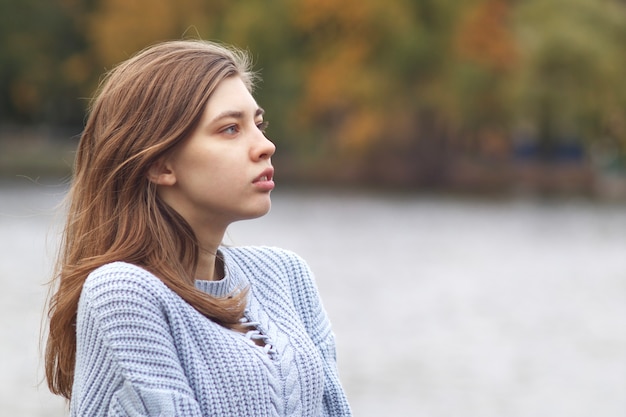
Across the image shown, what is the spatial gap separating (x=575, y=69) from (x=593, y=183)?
18.4ft

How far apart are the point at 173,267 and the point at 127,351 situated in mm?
207

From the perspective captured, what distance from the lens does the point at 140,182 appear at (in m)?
2.51

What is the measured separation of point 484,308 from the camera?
53.6 feet

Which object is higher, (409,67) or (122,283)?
(122,283)

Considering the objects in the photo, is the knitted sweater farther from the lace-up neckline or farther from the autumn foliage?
the autumn foliage

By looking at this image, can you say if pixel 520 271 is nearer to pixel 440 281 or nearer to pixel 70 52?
pixel 440 281

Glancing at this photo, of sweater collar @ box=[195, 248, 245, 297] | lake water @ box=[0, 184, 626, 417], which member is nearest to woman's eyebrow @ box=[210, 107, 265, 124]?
sweater collar @ box=[195, 248, 245, 297]

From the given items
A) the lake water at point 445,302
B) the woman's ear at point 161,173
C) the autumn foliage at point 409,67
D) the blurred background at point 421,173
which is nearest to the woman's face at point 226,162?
the woman's ear at point 161,173

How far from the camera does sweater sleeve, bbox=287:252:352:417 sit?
2627 mm

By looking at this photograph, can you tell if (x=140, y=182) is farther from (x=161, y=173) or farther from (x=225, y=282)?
(x=225, y=282)

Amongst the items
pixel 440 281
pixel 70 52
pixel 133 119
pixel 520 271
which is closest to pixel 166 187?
pixel 133 119

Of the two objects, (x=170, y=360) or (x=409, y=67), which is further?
(x=409, y=67)

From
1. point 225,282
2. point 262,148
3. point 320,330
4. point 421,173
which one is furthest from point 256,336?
point 421,173

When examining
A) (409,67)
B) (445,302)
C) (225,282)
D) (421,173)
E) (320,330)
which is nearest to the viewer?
(225,282)
